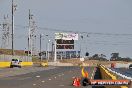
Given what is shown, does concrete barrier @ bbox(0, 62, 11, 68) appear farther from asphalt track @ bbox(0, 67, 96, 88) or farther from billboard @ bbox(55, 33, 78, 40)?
billboard @ bbox(55, 33, 78, 40)

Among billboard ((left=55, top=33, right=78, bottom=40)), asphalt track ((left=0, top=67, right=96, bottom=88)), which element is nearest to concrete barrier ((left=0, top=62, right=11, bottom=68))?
asphalt track ((left=0, top=67, right=96, bottom=88))

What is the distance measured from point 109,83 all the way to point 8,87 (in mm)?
17587

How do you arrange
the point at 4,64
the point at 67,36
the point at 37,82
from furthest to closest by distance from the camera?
the point at 67,36 → the point at 4,64 → the point at 37,82

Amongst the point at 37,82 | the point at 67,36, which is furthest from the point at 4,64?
the point at 37,82

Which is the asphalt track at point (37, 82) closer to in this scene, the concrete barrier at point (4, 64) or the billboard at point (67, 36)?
the concrete barrier at point (4, 64)

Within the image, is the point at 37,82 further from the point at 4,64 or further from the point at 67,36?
the point at 67,36

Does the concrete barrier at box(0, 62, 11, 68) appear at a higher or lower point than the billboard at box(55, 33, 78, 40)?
lower

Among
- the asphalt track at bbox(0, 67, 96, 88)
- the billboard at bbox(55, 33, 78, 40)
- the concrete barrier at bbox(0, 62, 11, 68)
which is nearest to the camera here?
the asphalt track at bbox(0, 67, 96, 88)

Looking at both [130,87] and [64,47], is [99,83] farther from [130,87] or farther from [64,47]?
[64,47]

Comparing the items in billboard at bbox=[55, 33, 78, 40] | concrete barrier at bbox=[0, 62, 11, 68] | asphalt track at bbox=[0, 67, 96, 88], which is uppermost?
billboard at bbox=[55, 33, 78, 40]

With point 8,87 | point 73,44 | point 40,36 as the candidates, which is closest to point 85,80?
point 8,87

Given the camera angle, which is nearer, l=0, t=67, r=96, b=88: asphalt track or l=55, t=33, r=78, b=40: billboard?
l=0, t=67, r=96, b=88: asphalt track

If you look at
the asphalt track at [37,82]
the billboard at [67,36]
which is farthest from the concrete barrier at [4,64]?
the billboard at [67,36]

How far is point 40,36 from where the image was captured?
542 feet
